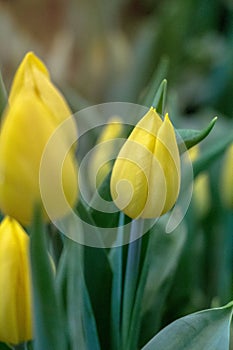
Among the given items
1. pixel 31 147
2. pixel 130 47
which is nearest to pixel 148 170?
pixel 31 147

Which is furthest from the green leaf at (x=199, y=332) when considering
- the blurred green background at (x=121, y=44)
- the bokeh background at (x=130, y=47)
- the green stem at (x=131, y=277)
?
the blurred green background at (x=121, y=44)

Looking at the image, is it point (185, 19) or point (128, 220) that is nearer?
point (128, 220)

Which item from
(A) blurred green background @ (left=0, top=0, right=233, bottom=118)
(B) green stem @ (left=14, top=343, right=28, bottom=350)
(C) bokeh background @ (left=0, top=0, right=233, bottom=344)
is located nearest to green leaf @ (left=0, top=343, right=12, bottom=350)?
(B) green stem @ (left=14, top=343, right=28, bottom=350)

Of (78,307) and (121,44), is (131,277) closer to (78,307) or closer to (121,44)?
(78,307)

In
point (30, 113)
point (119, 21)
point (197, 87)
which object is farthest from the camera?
point (119, 21)

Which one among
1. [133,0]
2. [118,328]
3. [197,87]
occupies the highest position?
[133,0]

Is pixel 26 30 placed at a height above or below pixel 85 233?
above

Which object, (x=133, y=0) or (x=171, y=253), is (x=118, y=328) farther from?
(x=133, y=0)

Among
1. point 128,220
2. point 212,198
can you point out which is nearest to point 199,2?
point 212,198

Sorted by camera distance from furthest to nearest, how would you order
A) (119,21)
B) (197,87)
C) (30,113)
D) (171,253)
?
1. (119,21)
2. (197,87)
3. (171,253)
4. (30,113)
